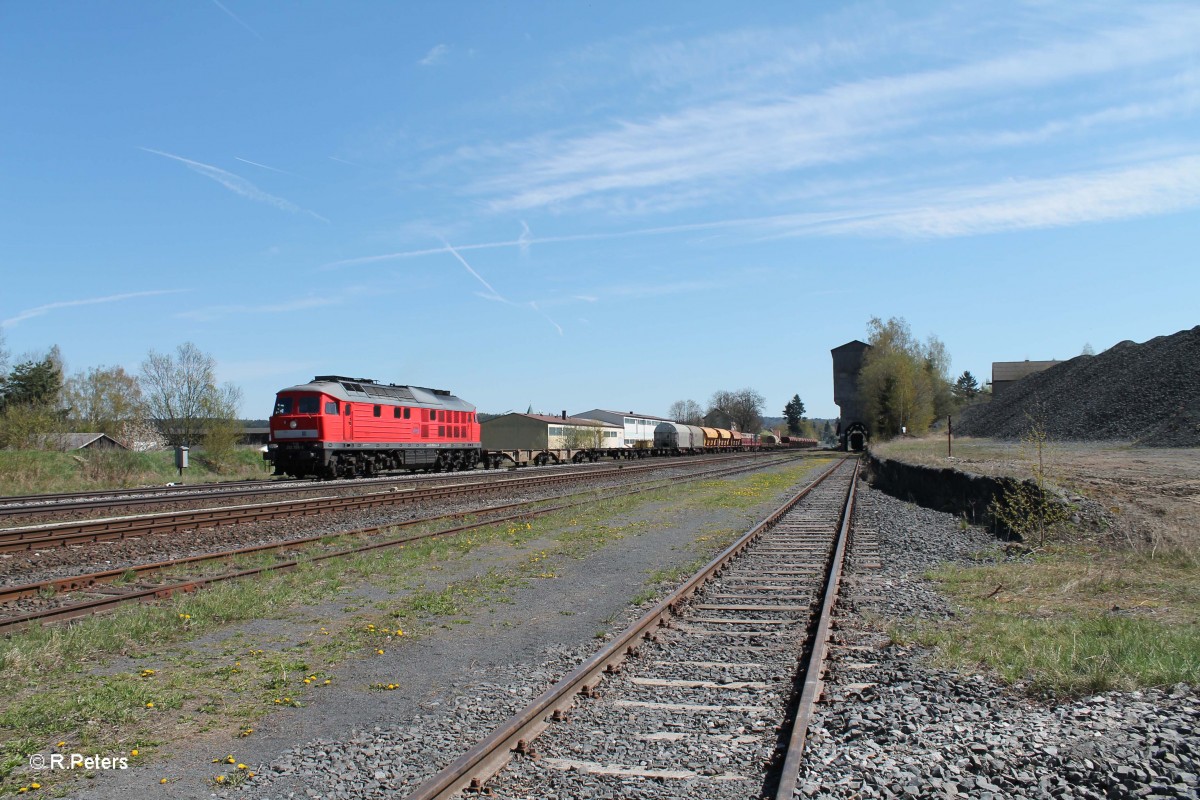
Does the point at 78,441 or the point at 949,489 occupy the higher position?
the point at 78,441

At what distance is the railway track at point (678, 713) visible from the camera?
435 cm

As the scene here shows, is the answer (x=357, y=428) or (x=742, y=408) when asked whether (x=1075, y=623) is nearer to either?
(x=357, y=428)

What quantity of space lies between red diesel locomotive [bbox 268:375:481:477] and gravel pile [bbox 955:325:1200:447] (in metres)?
24.7

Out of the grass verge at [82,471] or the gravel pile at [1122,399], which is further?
Answer: the gravel pile at [1122,399]

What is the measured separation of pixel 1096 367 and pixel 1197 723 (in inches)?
2232

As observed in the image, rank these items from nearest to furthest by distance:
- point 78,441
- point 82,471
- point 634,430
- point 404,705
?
point 404,705 → point 82,471 → point 78,441 → point 634,430

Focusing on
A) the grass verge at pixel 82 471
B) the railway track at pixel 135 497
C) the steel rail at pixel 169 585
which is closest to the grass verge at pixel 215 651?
the steel rail at pixel 169 585

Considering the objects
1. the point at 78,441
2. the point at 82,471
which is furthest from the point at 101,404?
the point at 82,471

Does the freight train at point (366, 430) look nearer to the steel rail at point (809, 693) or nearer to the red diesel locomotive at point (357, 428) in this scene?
the red diesel locomotive at point (357, 428)

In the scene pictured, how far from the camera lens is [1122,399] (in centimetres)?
Answer: 4222

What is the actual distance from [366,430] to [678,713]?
26.9 meters

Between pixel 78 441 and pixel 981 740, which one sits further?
pixel 78 441

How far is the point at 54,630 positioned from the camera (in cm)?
771

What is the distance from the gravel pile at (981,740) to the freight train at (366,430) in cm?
2445
